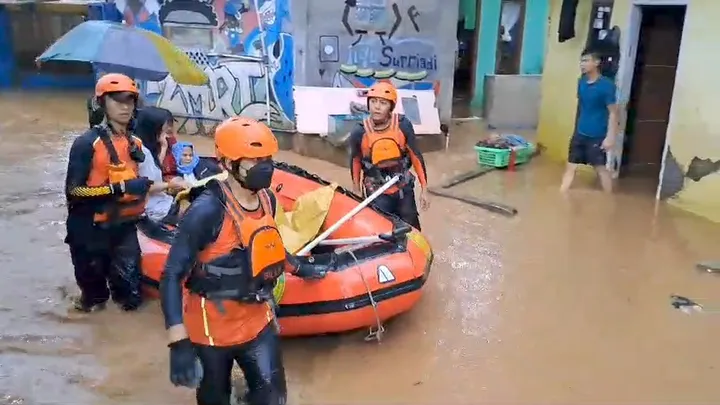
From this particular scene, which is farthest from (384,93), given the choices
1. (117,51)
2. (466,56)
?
(466,56)

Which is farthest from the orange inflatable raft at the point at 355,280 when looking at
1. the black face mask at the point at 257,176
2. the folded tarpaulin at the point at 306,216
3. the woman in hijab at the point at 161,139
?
the black face mask at the point at 257,176

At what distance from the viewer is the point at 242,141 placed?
2.62 m

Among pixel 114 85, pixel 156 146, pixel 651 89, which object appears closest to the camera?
pixel 114 85

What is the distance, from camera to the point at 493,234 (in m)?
6.46

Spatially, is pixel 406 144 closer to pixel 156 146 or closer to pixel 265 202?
pixel 156 146

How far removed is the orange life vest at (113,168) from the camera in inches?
160

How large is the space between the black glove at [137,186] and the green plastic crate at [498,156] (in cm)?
559

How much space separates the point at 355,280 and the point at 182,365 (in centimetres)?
179

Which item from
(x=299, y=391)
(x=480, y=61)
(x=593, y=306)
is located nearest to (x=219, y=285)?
(x=299, y=391)

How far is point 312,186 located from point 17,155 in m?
6.05

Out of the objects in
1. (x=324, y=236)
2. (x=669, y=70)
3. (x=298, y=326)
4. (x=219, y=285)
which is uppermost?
(x=669, y=70)

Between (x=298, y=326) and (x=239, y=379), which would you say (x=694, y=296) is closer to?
(x=298, y=326)

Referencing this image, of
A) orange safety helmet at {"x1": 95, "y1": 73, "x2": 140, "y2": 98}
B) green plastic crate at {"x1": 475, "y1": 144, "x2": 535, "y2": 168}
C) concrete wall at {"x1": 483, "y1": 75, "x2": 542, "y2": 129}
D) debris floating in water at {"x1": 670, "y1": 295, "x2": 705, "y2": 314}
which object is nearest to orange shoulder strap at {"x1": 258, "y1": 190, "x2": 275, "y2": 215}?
orange safety helmet at {"x1": 95, "y1": 73, "x2": 140, "y2": 98}

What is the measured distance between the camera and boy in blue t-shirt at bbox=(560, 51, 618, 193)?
6.97 meters
